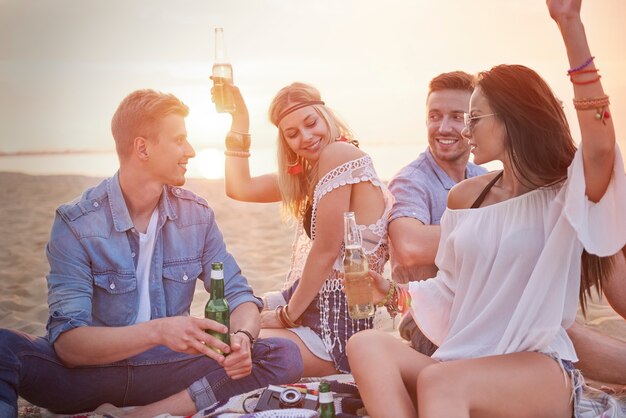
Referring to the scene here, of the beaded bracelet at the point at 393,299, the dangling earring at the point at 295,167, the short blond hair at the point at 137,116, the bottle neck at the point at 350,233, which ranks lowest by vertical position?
the beaded bracelet at the point at 393,299

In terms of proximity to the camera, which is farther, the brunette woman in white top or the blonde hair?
the blonde hair

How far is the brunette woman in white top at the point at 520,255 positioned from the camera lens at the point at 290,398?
468 millimetres

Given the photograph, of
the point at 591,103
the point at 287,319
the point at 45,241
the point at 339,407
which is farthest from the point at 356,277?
the point at 45,241

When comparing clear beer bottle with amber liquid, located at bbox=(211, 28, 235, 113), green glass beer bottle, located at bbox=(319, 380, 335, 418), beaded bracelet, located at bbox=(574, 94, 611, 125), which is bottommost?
green glass beer bottle, located at bbox=(319, 380, 335, 418)

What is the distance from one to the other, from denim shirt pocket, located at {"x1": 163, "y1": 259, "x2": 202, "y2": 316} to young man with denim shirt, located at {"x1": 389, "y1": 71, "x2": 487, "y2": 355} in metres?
1.09

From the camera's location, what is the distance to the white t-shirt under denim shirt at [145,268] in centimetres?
355

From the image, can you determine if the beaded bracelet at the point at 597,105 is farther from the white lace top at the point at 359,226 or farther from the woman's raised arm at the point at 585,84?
the white lace top at the point at 359,226

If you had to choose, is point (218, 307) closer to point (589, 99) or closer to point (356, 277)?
point (356, 277)

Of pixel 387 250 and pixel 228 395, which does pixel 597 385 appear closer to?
pixel 387 250

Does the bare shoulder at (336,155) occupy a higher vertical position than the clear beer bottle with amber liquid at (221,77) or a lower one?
lower

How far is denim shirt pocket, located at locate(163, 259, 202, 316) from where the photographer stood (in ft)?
11.8

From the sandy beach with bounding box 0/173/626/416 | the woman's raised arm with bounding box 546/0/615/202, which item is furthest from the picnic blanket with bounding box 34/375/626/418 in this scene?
the sandy beach with bounding box 0/173/626/416

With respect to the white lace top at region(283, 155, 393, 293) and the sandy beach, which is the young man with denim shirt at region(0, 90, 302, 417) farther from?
the sandy beach

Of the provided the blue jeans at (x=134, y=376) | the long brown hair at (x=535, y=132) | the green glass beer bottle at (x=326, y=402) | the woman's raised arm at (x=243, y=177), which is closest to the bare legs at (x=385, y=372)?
the green glass beer bottle at (x=326, y=402)
